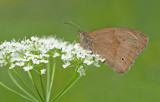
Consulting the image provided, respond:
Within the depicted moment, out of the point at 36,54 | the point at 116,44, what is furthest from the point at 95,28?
the point at 36,54

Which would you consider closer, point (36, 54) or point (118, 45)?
point (36, 54)

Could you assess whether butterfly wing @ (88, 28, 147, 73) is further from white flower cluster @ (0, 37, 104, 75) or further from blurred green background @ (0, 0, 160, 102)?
blurred green background @ (0, 0, 160, 102)

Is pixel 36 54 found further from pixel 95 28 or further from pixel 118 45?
pixel 95 28

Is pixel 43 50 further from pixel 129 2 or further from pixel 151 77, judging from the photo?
pixel 129 2

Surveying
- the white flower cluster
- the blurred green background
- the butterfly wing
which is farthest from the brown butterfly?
the blurred green background

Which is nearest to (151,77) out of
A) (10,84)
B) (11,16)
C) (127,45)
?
(127,45)

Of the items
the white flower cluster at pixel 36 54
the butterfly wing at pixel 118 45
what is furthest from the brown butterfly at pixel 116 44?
the white flower cluster at pixel 36 54
